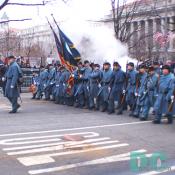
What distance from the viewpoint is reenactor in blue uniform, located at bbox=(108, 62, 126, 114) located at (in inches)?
607

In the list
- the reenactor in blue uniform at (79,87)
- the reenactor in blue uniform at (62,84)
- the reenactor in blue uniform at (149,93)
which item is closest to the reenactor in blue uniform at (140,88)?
the reenactor in blue uniform at (149,93)

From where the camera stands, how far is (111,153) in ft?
30.4

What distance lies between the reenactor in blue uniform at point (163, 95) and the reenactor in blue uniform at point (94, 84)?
11.7 feet

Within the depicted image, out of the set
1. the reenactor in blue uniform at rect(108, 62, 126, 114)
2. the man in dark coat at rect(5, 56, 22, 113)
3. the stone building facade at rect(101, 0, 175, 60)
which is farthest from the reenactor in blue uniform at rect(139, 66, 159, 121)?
the stone building facade at rect(101, 0, 175, 60)

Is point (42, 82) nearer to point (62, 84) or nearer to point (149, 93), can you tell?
point (62, 84)

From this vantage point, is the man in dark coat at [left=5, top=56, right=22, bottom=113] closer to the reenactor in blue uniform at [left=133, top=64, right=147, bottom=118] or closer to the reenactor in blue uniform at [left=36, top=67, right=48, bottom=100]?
the reenactor in blue uniform at [left=133, top=64, right=147, bottom=118]

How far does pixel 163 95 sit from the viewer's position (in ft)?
43.2

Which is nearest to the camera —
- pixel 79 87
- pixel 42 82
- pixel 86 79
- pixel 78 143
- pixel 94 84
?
pixel 78 143

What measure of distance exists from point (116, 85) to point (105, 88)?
1.95 ft

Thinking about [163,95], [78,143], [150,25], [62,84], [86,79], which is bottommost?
[78,143]

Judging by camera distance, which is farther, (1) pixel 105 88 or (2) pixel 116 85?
(1) pixel 105 88

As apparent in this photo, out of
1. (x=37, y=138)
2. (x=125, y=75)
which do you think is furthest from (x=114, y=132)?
(x=125, y=75)

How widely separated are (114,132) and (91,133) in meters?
0.59

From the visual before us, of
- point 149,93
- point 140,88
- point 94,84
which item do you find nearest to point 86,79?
point 94,84
